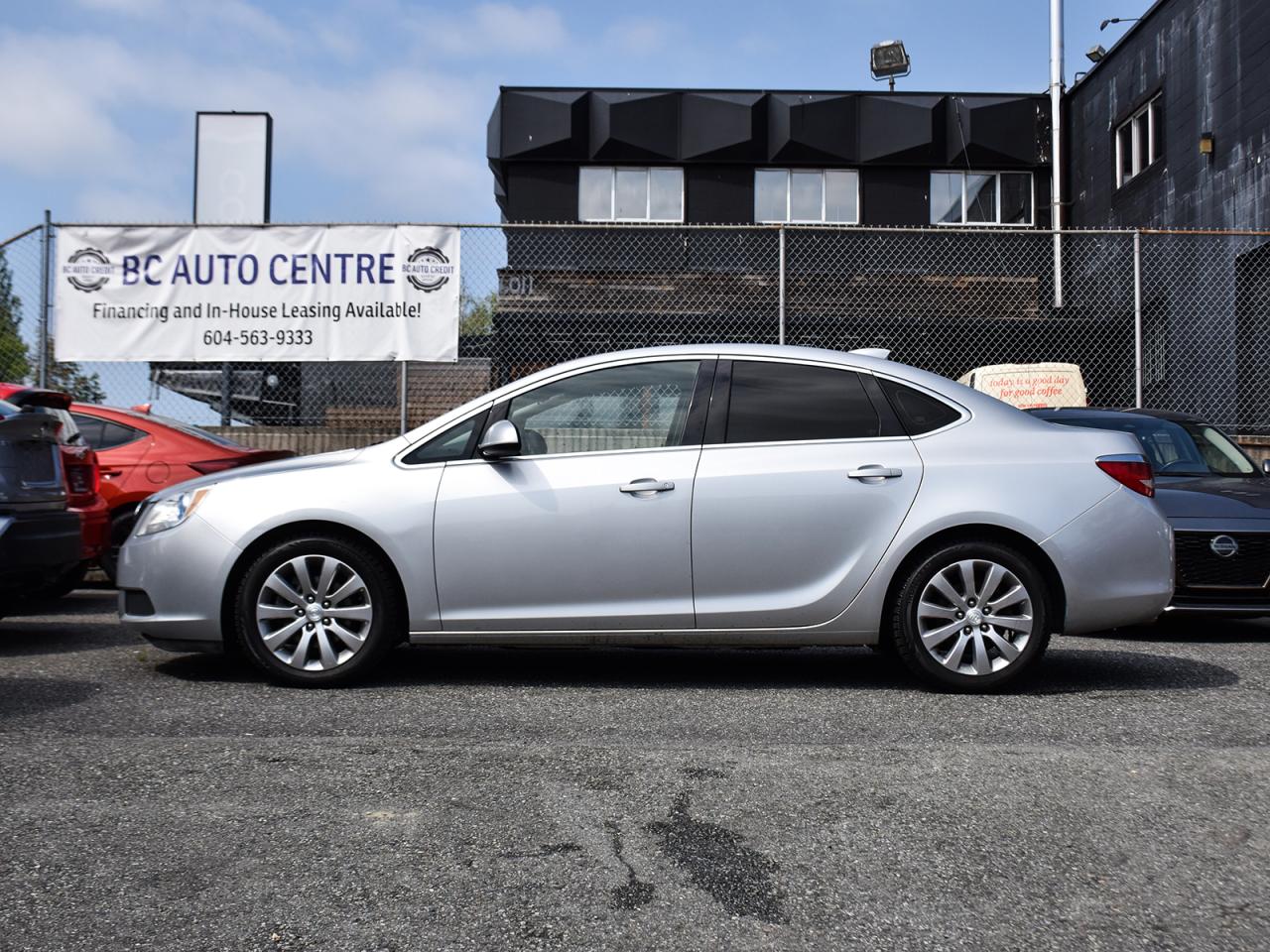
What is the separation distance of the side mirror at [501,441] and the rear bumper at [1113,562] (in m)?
2.39

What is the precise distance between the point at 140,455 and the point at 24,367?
3.37 m

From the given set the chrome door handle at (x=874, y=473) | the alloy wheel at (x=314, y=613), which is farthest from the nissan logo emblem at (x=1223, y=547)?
the alloy wheel at (x=314, y=613)

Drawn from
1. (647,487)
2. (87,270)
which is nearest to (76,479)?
(647,487)

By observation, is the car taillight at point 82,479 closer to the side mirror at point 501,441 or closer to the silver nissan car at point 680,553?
the silver nissan car at point 680,553

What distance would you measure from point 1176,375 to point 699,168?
11344 millimetres

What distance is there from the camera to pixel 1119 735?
15.2ft

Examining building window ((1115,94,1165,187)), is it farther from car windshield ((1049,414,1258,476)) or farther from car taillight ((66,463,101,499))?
car taillight ((66,463,101,499))

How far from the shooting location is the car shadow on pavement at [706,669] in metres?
5.70

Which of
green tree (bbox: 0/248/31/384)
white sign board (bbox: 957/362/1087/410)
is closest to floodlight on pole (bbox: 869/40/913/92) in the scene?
white sign board (bbox: 957/362/1087/410)

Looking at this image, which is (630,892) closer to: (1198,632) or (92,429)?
(1198,632)

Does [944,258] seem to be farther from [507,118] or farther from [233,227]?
[233,227]

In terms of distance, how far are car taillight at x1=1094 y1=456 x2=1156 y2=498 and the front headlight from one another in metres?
4.08

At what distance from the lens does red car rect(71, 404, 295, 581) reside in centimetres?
881

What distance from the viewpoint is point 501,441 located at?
539cm
